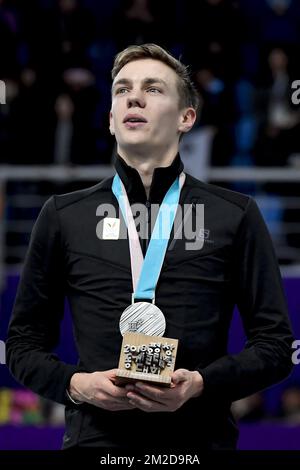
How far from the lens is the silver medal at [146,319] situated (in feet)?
9.64

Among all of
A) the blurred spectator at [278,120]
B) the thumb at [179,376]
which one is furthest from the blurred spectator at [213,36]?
the thumb at [179,376]

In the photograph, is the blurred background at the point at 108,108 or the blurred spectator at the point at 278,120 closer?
the blurred background at the point at 108,108

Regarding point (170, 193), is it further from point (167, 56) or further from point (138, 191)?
point (167, 56)

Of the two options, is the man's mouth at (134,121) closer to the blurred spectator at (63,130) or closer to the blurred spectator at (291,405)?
the blurred spectator at (291,405)

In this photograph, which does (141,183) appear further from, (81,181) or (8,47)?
(8,47)

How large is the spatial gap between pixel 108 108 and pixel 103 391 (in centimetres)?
476

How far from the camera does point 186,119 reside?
3305 millimetres

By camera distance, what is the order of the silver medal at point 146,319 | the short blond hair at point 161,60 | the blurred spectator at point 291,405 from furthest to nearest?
the blurred spectator at point 291,405 → the short blond hair at point 161,60 → the silver medal at point 146,319

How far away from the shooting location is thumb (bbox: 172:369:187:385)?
2.83 metres

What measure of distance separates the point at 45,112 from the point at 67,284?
4597mm

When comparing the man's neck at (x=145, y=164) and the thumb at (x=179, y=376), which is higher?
the man's neck at (x=145, y=164)

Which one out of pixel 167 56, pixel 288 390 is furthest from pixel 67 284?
pixel 288 390

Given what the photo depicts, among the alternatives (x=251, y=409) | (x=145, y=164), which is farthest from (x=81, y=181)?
(x=145, y=164)

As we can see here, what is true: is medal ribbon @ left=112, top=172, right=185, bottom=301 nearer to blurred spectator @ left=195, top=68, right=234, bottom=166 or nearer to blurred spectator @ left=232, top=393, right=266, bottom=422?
blurred spectator @ left=232, top=393, right=266, bottom=422
